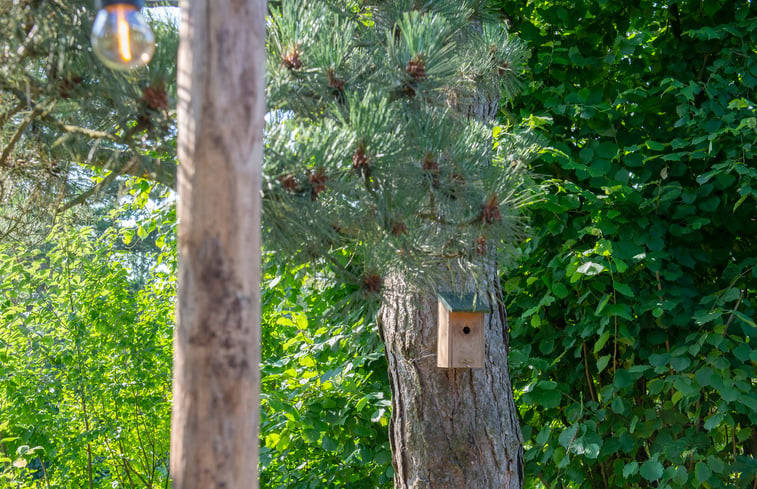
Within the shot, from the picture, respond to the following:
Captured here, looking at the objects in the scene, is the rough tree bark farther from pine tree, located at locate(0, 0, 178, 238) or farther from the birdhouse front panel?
pine tree, located at locate(0, 0, 178, 238)

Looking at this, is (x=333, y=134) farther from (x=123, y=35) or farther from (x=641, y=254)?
(x=641, y=254)

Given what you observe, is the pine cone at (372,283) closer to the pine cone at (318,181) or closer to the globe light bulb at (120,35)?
the pine cone at (318,181)

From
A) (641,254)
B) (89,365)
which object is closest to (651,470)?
(641,254)

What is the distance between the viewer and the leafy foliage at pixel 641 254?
2904mm

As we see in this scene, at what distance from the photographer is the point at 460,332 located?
2.52 meters

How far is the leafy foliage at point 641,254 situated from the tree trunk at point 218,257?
1785mm

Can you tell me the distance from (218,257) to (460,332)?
152 cm

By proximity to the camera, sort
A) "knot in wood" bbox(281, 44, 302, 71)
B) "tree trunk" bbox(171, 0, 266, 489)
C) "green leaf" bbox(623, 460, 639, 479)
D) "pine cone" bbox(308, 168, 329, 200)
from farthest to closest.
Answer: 1. "green leaf" bbox(623, 460, 639, 479)
2. "knot in wood" bbox(281, 44, 302, 71)
3. "pine cone" bbox(308, 168, 329, 200)
4. "tree trunk" bbox(171, 0, 266, 489)

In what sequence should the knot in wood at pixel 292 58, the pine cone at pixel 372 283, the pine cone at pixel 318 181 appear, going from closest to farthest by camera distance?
1. the pine cone at pixel 318 181
2. the knot in wood at pixel 292 58
3. the pine cone at pixel 372 283

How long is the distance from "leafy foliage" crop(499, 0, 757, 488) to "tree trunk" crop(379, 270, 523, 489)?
0.44 metres

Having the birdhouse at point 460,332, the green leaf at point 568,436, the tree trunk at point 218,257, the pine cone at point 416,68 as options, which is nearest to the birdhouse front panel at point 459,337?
the birdhouse at point 460,332

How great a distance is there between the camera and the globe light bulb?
3.93 feet

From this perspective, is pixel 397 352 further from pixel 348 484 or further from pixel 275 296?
pixel 275 296

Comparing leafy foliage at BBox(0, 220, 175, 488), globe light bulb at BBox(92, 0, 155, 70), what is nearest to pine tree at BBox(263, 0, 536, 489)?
globe light bulb at BBox(92, 0, 155, 70)
